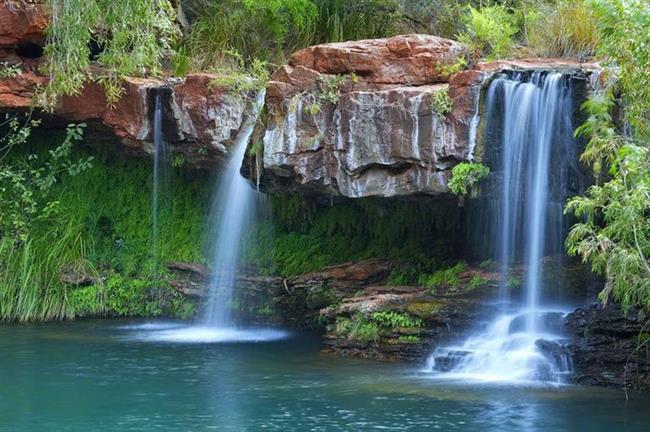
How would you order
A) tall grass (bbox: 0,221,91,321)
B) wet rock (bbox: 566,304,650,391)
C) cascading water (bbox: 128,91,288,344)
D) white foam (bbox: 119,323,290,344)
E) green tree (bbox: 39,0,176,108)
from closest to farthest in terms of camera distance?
wet rock (bbox: 566,304,650,391) < green tree (bbox: 39,0,176,108) < white foam (bbox: 119,323,290,344) < cascading water (bbox: 128,91,288,344) < tall grass (bbox: 0,221,91,321)

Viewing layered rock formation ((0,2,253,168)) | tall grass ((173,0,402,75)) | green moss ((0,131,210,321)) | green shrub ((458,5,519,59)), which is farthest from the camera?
tall grass ((173,0,402,75))

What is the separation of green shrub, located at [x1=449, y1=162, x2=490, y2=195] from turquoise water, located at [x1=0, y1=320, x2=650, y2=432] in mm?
2635

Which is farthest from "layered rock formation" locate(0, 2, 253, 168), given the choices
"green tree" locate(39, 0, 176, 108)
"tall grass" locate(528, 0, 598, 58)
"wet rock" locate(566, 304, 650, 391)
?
"wet rock" locate(566, 304, 650, 391)

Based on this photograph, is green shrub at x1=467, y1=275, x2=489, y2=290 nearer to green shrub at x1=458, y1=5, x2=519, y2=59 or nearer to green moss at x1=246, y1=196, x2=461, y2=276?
green moss at x1=246, y1=196, x2=461, y2=276

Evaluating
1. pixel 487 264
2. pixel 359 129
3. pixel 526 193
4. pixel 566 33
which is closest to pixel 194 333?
pixel 359 129

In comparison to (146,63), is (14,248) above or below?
below

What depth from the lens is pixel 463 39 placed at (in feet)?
56.1

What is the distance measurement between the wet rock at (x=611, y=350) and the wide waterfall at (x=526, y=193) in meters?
0.64

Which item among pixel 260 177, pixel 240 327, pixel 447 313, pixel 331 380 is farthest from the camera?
pixel 240 327

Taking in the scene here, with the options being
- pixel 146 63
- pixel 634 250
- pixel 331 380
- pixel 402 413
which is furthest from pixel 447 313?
pixel 146 63

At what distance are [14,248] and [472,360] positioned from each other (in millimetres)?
9318

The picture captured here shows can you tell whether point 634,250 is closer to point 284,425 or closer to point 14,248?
point 284,425

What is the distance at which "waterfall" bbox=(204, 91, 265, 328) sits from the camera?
18.8m

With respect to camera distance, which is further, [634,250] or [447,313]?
[447,313]
